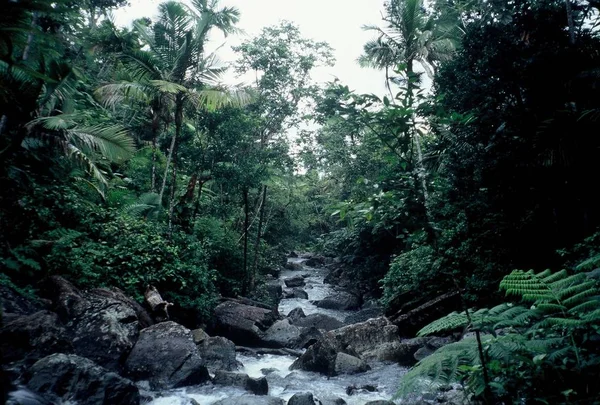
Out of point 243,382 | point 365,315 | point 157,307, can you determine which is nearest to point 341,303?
point 365,315

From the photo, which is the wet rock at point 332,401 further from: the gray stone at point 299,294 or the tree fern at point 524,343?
the gray stone at point 299,294

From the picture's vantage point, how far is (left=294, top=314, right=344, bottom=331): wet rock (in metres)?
12.0

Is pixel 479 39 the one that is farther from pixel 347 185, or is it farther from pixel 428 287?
pixel 347 185

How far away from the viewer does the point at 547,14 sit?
7.92m

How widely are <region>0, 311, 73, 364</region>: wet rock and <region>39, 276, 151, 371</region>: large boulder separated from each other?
2.16 feet

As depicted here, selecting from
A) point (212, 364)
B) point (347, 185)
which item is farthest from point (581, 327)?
point (347, 185)

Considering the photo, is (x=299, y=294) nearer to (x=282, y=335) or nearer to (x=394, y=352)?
(x=282, y=335)

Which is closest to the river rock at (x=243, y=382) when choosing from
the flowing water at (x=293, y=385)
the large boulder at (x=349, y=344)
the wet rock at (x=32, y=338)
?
the flowing water at (x=293, y=385)

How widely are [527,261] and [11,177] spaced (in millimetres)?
10782

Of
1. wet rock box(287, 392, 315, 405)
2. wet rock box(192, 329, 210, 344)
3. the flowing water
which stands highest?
wet rock box(192, 329, 210, 344)

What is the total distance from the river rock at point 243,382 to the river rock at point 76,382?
2061mm

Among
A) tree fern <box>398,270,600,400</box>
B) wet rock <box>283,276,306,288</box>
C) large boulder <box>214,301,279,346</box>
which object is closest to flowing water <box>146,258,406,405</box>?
large boulder <box>214,301,279,346</box>

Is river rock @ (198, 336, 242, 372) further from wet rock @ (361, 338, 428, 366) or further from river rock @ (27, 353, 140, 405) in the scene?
wet rock @ (361, 338, 428, 366)

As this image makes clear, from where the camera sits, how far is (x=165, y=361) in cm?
663
